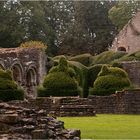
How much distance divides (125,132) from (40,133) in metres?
3.81

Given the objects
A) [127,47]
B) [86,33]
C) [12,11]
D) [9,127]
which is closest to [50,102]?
[9,127]

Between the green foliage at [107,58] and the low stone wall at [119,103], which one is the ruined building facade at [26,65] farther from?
the low stone wall at [119,103]

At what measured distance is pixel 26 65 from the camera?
40.5 metres

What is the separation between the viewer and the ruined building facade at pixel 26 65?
39.4 m

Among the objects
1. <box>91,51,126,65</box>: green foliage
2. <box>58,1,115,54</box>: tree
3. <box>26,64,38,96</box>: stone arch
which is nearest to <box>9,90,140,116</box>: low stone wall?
<box>26,64,38,96</box>: stone arch

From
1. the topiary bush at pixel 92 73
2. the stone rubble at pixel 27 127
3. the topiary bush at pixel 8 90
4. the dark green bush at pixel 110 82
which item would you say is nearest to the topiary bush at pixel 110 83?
the dark green bush at pixel 110 82

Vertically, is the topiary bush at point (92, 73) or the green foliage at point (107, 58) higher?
the green foliage at point (107, 58)

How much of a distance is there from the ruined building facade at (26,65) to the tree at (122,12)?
20145 mm

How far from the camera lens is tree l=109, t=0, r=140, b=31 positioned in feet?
198

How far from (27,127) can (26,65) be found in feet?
94.4

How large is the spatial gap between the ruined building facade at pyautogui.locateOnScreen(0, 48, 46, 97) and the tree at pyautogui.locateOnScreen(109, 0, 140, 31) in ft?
66.1

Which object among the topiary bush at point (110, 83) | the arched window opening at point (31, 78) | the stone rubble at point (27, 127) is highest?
the arched window opening at point (31, 78)

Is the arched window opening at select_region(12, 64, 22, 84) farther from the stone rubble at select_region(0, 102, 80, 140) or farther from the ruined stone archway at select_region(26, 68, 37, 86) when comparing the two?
the stone rubble at select_region(0, 102, 80, 140)

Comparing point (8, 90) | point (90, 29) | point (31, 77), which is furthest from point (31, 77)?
point (90, 29)
